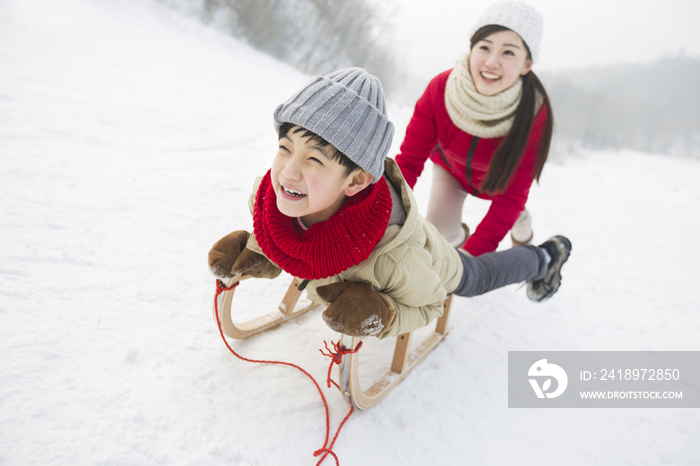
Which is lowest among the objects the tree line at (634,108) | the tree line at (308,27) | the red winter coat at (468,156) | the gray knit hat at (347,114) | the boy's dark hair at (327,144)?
the boy's dark hair at (327,144)

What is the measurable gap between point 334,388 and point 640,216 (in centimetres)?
553

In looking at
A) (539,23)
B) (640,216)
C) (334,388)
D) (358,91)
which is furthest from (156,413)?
(640,216)

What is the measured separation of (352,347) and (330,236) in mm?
341

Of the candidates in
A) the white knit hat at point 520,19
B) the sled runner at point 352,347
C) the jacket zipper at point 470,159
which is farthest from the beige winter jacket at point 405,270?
the white knit hat at point 520,19

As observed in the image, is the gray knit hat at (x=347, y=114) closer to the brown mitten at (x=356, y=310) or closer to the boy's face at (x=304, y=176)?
the boy's face at (x=304, y=176)

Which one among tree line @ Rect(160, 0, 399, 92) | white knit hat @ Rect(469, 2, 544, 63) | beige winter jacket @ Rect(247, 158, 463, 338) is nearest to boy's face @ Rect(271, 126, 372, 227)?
beige winter jacket @ Rect(247, 158, 463, 338)

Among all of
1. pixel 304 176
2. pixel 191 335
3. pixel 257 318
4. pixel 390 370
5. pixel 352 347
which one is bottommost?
pixel 191 335

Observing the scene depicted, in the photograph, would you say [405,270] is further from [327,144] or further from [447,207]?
[447,207]

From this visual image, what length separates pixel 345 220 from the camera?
99 cm

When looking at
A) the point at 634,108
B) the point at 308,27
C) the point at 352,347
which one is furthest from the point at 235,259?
the point at 634,108

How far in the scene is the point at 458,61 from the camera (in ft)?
5.74

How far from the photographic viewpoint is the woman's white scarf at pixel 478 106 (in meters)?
1.56

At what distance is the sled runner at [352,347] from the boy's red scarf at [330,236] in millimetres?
226

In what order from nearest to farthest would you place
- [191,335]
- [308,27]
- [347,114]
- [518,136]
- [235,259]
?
1. [347,114]
2. [235,259]
3. [191,335]
4. [518,136]
5. [308,27]
